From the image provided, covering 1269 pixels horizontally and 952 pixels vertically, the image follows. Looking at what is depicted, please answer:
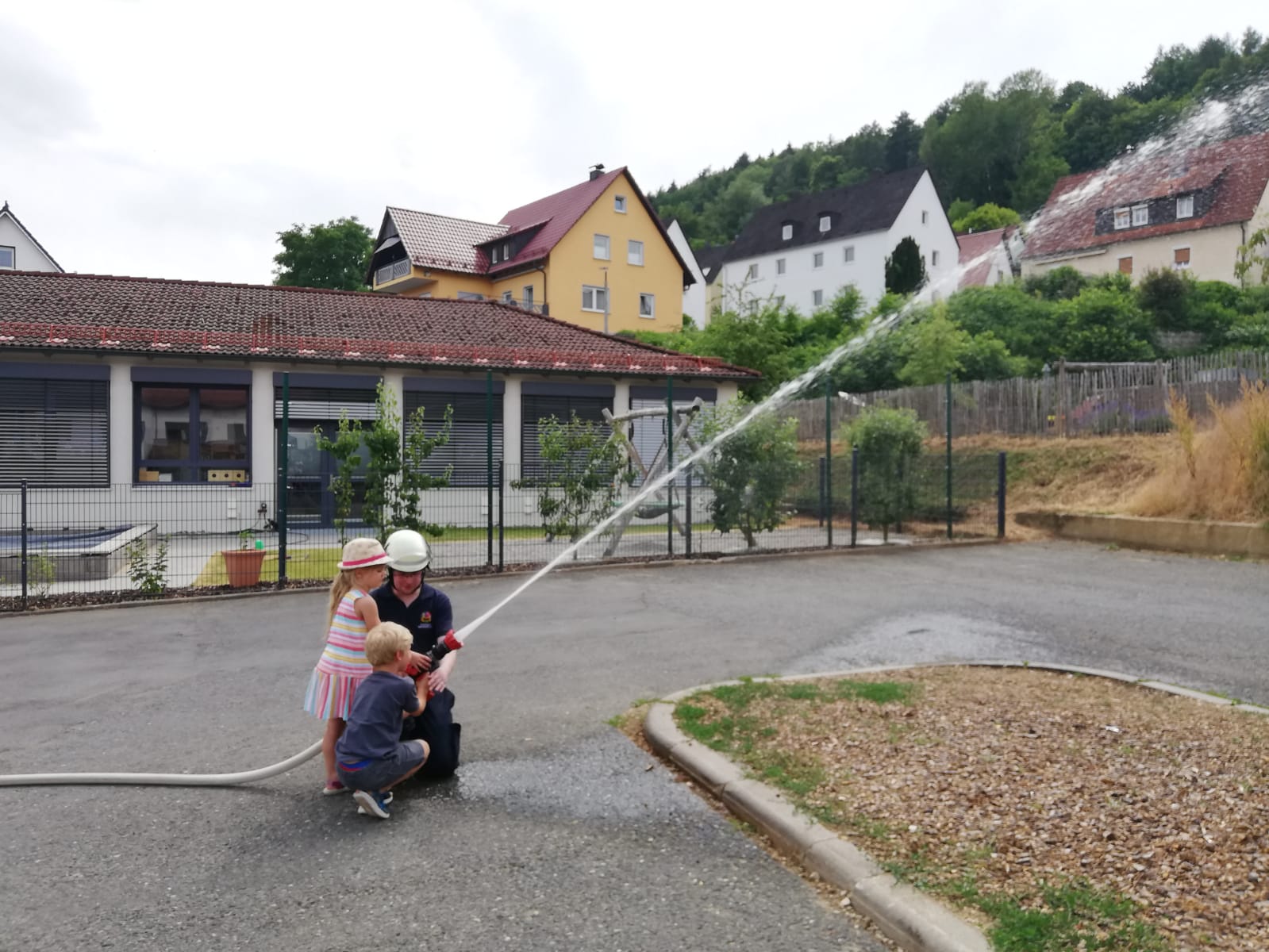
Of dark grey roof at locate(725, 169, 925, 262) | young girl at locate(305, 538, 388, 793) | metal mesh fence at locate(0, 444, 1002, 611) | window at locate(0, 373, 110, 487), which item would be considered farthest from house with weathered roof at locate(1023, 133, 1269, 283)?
window at locate(0, 373, 110, 487)

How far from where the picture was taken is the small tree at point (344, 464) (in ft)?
43.2

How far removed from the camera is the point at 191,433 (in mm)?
20812

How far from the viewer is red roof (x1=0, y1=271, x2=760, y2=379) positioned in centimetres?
2034

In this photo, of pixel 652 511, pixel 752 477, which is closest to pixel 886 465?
pixel 752 477

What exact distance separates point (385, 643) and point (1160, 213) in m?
33.8

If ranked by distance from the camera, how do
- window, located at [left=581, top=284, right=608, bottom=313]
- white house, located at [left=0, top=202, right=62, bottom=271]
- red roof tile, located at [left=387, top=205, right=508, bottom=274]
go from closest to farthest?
white house, located at [left=0, top=202, right=62, bottom=271] < window, located at [left=581, top=284, right=608, bottom=313] < red roof tile, located at [left=387, top=205, right=508, bottom=274]

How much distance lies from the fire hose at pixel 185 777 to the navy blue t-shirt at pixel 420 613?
7cm

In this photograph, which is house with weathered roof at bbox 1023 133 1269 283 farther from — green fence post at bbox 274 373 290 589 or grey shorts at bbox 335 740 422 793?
grey shorts at bbox 335 740 422 793

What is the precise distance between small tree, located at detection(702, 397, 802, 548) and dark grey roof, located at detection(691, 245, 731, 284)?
5767cm

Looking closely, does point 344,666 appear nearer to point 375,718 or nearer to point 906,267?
point 375,718

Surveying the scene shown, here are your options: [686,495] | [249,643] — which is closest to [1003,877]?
[249,643]

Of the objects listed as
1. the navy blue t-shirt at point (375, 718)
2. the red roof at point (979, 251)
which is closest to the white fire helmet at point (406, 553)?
the navy blue t-shirt at point (375, 718)

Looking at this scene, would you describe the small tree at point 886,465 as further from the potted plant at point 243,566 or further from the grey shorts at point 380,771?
the grey shorts at point 380,771

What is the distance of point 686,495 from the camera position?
1606 centimetres
